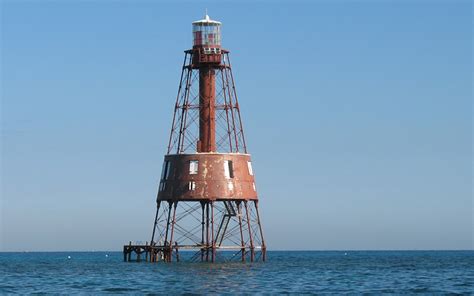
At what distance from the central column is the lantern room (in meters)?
2.64

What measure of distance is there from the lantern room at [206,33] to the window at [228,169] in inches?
416

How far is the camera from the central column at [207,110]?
102 meters

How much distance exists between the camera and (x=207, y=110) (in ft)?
334

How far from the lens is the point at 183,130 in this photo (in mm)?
102750

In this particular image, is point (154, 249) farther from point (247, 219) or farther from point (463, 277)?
point (463, 277)

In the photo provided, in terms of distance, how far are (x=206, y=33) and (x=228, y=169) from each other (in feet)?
40.7

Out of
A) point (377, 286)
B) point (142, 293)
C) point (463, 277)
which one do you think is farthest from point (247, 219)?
point (142, 293)

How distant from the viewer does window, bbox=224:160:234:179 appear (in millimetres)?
101938

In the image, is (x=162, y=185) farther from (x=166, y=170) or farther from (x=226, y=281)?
(x=226, y=281)

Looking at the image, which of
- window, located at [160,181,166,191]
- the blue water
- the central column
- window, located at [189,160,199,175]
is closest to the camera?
the blue water

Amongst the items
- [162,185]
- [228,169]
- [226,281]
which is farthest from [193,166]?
[226,281]

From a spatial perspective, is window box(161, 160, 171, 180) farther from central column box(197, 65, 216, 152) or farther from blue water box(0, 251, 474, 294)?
blue water box(0, 251, 474, 294)

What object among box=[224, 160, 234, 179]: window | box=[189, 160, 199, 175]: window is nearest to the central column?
box=[189, 160, 199, 175]: window

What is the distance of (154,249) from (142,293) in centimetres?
3875
